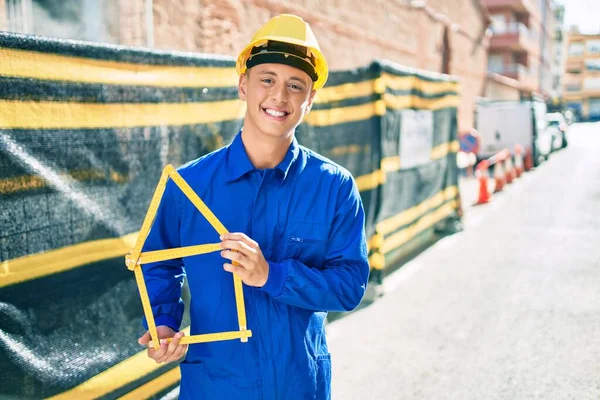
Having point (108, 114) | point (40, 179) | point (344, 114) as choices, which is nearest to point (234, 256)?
point (40, 179)

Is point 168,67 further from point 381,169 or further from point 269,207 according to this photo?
point 381,169

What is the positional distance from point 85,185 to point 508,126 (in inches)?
765

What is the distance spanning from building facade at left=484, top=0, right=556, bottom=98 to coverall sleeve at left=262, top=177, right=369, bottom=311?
172 ft

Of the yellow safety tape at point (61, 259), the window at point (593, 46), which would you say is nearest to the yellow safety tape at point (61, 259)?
the yellow safety tape at point (61, 259)

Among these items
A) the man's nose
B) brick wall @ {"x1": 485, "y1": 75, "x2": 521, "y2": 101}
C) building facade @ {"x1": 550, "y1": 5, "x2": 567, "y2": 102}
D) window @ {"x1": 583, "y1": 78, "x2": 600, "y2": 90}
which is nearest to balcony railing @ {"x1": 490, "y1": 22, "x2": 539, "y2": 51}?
brick wall @ {"x1": 485, "y1": 75, "x2": 521, "y2": 101}

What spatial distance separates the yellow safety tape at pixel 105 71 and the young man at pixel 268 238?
1.13 m

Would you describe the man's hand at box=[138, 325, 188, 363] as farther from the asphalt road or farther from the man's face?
the asphalt road

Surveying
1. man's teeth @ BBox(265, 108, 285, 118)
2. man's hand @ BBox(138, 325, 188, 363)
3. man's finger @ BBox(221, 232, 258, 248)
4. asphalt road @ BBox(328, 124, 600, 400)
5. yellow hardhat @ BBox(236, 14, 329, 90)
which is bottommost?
asphalt road @ BBox(328, 124, 600, 400)

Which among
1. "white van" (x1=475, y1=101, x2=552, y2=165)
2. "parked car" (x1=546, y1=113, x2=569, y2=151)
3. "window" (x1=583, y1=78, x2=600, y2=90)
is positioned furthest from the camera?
"window" (x1=583, y1=78, x2=600, y2=90)

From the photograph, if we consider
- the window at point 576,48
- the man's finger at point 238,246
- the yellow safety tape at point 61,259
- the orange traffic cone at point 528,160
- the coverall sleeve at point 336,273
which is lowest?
the orange traffic cone at point 528,160

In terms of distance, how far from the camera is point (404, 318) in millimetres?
5695

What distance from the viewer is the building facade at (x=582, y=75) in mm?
101500

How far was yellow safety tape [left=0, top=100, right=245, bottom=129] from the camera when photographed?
2.75m

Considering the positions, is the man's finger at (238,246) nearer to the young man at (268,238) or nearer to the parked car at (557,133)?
the young man at (268,238)
